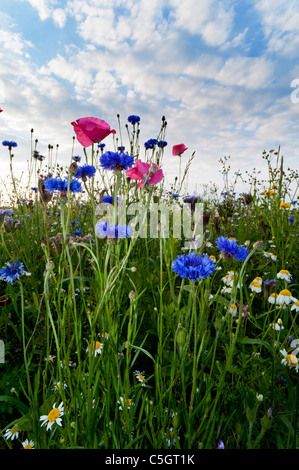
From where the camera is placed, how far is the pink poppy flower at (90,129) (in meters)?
0.90

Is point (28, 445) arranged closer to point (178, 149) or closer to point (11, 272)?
point (11, 272)

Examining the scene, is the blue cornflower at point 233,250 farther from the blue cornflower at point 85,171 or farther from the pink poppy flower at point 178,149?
the pink poppy flower at point 178,149

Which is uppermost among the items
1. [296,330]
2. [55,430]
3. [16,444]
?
[296,330]

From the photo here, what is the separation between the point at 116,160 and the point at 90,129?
6.7 inches

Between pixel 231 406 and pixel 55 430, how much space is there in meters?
0.60

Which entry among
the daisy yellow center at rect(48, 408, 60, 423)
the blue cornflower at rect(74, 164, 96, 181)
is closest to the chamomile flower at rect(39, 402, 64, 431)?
the daisy yellow center at rect(48, 408, 60, 423)

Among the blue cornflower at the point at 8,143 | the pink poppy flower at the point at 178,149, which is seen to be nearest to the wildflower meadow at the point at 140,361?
the pink poppy flower at the point at 178,149

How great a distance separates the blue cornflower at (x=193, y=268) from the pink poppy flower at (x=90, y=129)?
1.76ft

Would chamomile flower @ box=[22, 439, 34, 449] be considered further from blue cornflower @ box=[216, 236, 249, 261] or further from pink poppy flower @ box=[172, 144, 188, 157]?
pink poppy flower @ box=[172, 144, 188, 157]

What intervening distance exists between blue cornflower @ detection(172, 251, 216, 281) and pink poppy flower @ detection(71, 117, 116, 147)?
1.76ft

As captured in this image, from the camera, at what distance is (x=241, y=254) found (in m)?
0.91

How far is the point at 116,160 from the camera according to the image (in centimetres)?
104
